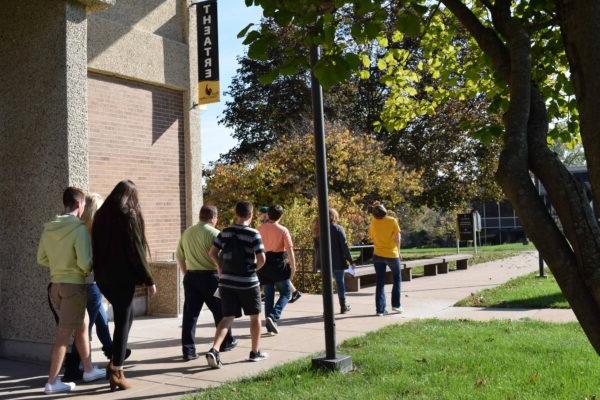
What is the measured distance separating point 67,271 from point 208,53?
6.22m

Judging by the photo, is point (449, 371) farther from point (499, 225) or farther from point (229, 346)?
point (499, 225)

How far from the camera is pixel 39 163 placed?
693cm

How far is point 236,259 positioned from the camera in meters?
6.75

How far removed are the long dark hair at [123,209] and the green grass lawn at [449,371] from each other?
5.39 ft

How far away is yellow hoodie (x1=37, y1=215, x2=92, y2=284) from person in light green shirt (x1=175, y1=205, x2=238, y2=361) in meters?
1.59

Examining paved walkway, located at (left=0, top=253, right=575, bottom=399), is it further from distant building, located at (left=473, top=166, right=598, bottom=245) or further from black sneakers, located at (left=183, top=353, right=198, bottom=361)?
distant building, located at (left=473, top=166, right=598, bottom=245)

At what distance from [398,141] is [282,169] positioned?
789cm

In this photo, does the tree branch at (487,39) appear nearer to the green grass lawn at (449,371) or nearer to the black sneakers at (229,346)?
the green grass lawn at (449,371)

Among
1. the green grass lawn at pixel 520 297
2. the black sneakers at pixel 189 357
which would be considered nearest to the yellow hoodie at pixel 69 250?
the black sneakers at pixel 189 357

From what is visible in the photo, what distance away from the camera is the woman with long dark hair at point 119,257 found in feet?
18.9

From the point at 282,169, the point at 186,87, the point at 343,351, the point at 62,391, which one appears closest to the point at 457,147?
the point at 282,169

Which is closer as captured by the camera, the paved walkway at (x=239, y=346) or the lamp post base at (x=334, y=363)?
the paved walkway at (x=239, y=346)

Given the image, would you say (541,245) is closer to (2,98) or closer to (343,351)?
(343,351)

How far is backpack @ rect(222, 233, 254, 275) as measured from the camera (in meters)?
6.76
